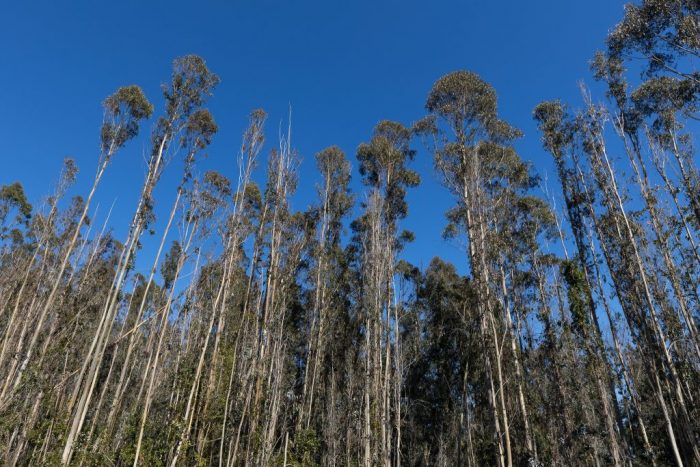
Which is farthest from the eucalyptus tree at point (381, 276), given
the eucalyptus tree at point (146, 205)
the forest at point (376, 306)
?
the eucalyptus tree at point (146, 205)

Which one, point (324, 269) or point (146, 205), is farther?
point (324, 269)

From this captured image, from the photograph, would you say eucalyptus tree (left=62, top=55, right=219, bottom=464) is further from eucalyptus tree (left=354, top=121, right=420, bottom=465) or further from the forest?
eucalyptus tree (left=354, top=121, right=420, bottom=465)

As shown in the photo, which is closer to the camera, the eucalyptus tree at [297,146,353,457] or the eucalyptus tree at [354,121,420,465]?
the eucalyptus tree at [354,121,420,465]

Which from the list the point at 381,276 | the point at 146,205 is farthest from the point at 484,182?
the point at 146,205

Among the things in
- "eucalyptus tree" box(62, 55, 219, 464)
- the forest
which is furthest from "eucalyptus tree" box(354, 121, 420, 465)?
"eucalyptus tree" box(62, 55, 219, 464)

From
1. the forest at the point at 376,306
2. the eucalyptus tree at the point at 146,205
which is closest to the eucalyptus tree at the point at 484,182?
the forest at the point at 376,306

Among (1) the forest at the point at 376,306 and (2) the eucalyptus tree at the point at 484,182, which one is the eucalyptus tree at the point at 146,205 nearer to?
(1) the forest at the point at 376,306

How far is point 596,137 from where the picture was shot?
535 inches

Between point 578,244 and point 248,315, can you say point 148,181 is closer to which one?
point 248,315

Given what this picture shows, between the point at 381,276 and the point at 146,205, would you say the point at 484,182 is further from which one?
the point at 146,205

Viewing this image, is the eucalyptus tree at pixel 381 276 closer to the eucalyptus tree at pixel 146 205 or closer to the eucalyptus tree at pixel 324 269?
the eucalyptus tree at pixel 324 269

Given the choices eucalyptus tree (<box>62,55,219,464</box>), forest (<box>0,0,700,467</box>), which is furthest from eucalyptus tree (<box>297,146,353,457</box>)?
eucalyptus tree (<box>62,55,219,464</box>)

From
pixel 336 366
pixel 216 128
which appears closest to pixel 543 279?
pixel 336 366

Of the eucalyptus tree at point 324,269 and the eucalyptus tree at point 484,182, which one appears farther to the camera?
the eucalyptus tree at point 324,269
